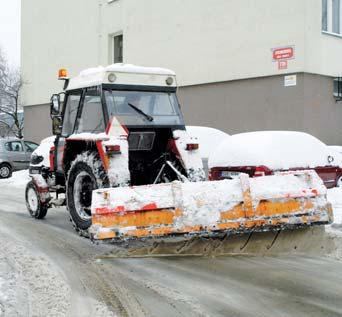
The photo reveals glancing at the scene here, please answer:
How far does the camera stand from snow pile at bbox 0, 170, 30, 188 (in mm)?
16188

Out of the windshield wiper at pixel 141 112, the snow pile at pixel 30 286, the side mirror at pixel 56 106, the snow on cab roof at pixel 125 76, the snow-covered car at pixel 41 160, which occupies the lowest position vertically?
the snow pile at pixel 30 286

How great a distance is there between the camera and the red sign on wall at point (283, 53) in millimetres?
14492

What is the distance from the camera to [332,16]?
15.7m

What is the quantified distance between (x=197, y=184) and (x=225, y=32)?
11.3 metres

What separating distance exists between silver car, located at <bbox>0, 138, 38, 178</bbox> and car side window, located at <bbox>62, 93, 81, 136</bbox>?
37.6ft

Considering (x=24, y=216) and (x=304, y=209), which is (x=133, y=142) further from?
(x=24, y=216)

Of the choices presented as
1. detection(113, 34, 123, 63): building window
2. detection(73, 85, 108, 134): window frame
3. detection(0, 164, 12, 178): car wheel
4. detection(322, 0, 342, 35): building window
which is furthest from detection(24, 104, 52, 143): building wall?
detection(73, 85, 108, 134): window frame

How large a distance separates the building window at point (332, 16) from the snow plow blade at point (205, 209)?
10.4 meters

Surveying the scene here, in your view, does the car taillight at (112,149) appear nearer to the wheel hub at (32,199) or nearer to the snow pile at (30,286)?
the snow pile at (30,286)

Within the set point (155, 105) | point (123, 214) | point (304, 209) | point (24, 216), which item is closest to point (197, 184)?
point (123, 214)

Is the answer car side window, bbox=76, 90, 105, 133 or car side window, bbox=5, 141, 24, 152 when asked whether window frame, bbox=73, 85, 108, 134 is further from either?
car side window, bbox=5, 141, 24, 152

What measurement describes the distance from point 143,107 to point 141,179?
1035 millimetres

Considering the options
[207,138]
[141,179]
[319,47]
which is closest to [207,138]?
[207,138]

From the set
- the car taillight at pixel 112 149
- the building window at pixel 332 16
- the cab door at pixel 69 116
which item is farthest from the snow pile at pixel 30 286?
the building window at pixel 332 16
